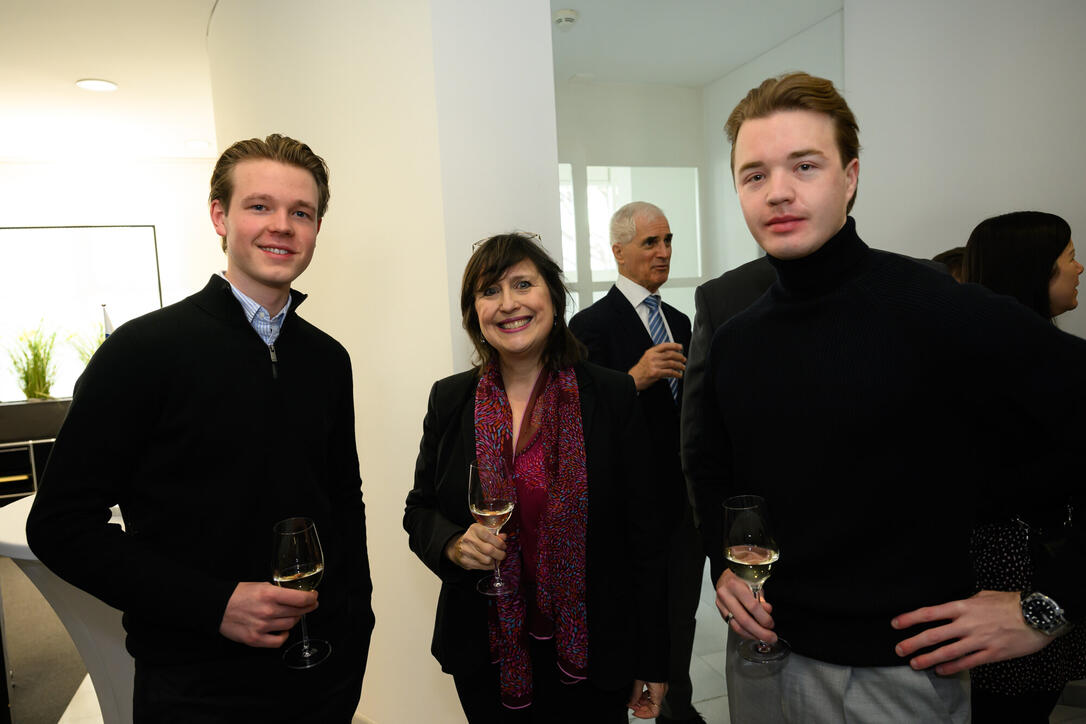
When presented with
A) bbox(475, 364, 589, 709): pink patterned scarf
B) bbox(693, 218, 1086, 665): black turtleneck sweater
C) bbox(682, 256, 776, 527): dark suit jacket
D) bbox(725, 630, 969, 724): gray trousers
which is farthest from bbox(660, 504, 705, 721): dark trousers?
bbox(693, 218, 1086, 665): black turtleneck sweater

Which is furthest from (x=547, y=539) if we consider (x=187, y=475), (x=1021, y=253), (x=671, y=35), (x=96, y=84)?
(x=96, y=84)

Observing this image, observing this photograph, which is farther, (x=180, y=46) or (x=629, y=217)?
(x=180, y=46)

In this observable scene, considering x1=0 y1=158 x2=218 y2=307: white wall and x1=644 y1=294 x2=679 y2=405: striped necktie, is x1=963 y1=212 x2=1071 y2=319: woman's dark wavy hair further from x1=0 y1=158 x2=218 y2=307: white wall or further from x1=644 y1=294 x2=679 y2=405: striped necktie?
x1=0 y1=158 x2=218 y2=307: white wall

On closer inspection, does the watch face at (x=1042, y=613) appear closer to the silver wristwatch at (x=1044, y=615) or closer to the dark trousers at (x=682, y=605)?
the silver wristwatch at (x=1044, y=615)

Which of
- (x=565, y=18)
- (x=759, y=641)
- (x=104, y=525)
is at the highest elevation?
(x=565, y=18)

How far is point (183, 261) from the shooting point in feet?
23.7

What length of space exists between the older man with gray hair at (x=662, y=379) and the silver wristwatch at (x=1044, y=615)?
1369mm

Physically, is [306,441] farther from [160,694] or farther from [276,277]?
[160,694]

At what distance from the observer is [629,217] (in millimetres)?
2814

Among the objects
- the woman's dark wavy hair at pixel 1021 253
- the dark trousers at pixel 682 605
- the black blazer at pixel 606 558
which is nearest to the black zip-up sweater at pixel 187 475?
the black blazer at pixel 606 558

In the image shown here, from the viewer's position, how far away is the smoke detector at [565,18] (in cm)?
363

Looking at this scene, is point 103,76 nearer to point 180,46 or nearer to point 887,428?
point 180,46

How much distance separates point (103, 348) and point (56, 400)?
6031 mm

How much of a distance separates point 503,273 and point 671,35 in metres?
→ 3.07
